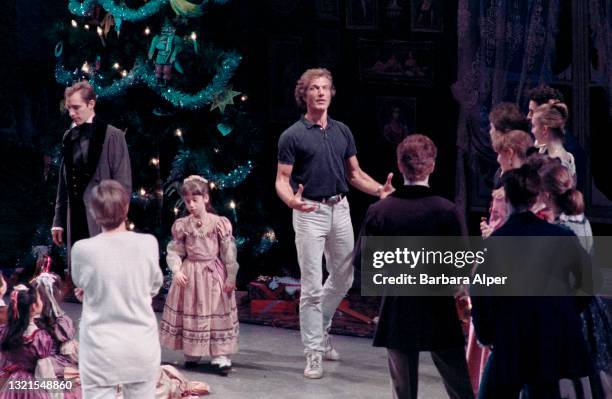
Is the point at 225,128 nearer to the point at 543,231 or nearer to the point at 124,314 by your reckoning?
the point at 124,314

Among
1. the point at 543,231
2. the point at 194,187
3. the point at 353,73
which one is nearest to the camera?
the point at 543,231

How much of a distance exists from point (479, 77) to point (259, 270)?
2408 millimetres

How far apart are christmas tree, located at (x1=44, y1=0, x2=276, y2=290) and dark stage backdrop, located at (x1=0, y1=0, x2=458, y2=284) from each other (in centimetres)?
9

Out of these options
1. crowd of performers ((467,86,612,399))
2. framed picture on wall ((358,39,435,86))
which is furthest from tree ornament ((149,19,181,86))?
crowd of performers ((467,86,612,399))

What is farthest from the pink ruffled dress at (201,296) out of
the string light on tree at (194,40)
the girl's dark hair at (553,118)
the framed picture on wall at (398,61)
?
the framed picture on wall at (398,61)

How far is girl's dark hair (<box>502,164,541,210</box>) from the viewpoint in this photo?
471 cm

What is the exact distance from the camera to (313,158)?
6.77 m

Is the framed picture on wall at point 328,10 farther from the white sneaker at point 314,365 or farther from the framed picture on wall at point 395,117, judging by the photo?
the white sneaker at point 314,365

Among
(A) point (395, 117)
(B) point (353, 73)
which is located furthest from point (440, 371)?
(B) point (353, 73)

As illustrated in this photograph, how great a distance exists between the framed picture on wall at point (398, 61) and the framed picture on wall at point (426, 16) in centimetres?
13

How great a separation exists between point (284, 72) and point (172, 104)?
972mm

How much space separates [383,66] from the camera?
9.39 meters

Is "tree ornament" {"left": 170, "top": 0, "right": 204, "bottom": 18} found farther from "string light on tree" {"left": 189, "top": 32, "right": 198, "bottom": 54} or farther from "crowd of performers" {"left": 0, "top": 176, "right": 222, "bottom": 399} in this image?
"crowd of performers" {"left": 0, "top": 176, "right": 222, "bottom": 399}

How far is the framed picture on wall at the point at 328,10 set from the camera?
947 cm
